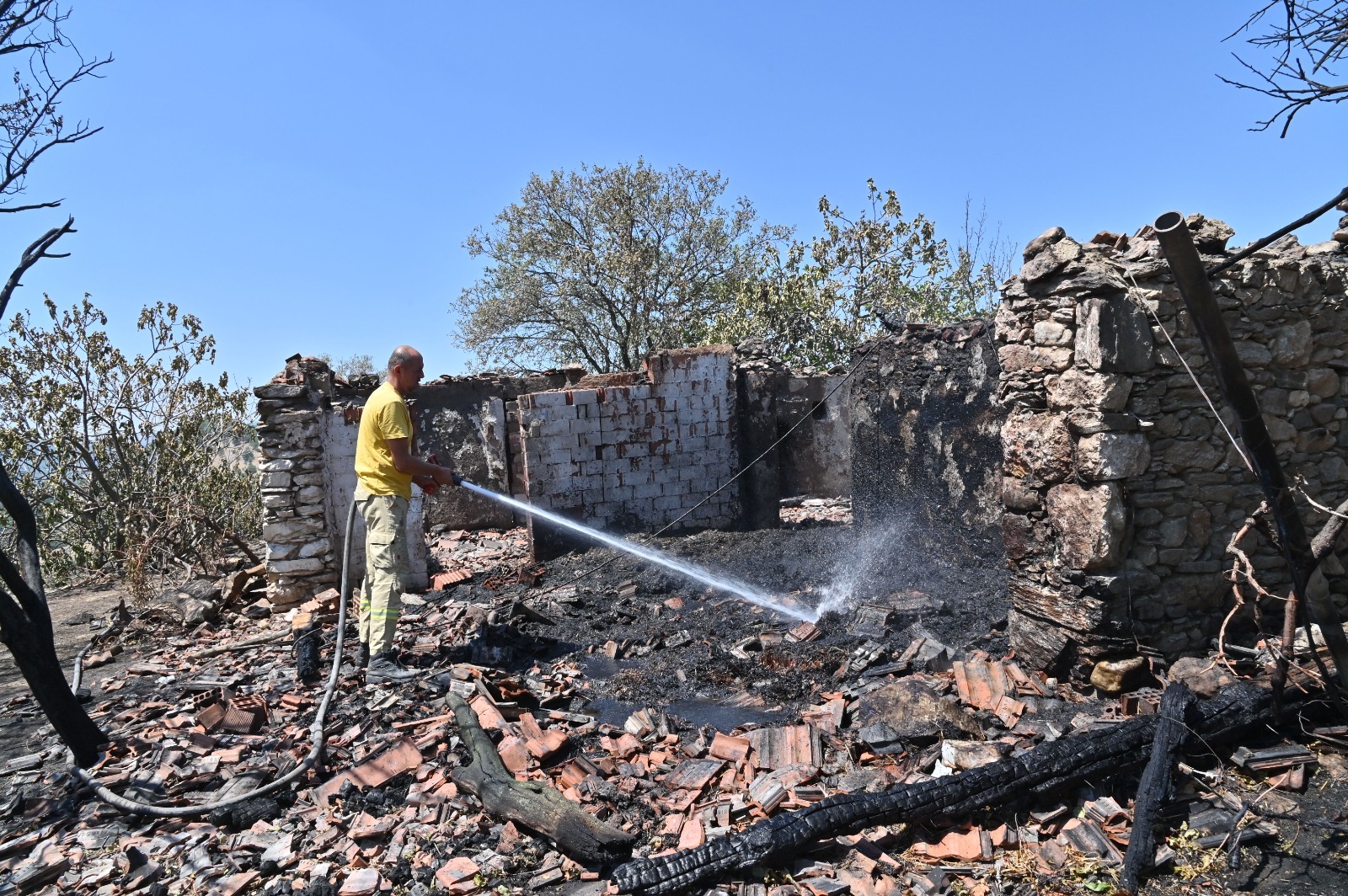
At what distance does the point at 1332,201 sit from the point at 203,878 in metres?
5.03

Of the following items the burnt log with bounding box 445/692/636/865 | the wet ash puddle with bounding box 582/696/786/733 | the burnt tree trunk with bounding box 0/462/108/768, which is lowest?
the wet ash puddle with bounding box 582/696/786/733

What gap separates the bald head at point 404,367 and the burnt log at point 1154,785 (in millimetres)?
4987

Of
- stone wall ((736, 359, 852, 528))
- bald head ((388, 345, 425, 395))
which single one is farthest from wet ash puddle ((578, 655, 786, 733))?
stone wall ((736, 359, 852, 528))

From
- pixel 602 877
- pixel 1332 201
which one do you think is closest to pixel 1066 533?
pixel 1332 201

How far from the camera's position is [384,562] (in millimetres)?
5551

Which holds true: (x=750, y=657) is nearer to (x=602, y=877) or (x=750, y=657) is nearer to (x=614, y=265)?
(x=602, y=877)

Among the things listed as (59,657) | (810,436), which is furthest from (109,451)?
(810,436)

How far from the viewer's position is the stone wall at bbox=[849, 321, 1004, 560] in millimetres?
8102

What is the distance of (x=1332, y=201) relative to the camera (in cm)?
221

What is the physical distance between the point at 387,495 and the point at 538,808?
279 cm

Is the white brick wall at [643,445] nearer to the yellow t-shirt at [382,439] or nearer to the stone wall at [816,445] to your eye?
the stone wall at [816,445]

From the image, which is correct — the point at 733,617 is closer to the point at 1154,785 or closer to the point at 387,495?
the point at 387,495

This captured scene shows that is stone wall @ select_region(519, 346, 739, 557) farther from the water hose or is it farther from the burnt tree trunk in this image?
the burnt tree trunk

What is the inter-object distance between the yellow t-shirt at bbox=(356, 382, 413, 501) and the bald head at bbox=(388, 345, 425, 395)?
98 millimetres
